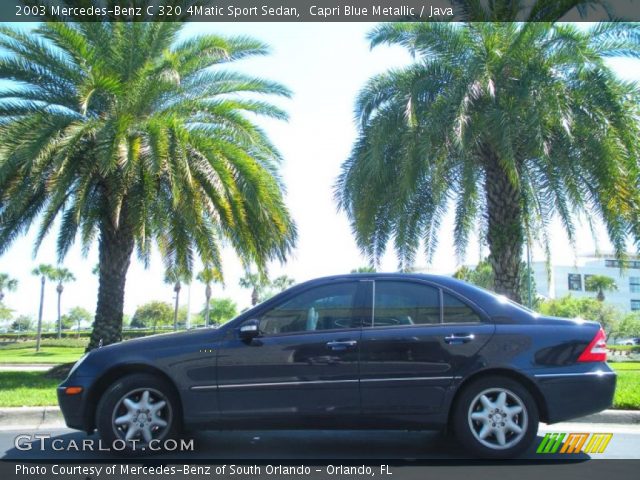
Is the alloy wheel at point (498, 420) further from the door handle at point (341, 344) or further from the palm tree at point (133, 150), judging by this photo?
the palm tree at point (133, 150)

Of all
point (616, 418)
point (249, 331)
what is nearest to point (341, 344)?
point (249, 331)

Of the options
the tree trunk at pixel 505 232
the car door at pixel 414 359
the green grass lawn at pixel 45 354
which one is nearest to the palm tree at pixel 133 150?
the tree trunk at pixel 505 232

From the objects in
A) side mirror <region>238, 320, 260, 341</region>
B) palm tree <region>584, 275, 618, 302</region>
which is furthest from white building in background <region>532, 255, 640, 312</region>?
side mirror <region>238, 320, 260, 341</region>

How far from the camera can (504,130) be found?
10.8 metres

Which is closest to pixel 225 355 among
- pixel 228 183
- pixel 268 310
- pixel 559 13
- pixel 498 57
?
pixel 268 310

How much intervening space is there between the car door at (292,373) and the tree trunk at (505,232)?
7.57 metres

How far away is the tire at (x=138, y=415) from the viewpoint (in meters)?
5.33

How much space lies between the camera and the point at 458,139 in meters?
10.5

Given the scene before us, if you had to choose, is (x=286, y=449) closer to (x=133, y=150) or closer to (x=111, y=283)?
(x=133, y=150)

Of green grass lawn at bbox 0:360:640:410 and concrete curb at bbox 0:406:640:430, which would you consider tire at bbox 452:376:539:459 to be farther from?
green grass lawn at bbox 0:360:640:410

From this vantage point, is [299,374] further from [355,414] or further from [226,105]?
[226,105]

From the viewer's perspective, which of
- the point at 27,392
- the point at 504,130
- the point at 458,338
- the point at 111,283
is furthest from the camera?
the point at 111,283

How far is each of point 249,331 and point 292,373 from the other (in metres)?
0.52

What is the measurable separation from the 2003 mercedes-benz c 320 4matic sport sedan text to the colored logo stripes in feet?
2.13
